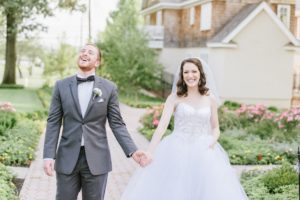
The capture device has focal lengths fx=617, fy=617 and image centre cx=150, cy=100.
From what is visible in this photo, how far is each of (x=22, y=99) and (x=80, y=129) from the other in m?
23.7

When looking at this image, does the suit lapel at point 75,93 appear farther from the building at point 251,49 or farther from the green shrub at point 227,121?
the building at point 251,49

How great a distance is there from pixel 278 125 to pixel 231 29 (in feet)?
48.0

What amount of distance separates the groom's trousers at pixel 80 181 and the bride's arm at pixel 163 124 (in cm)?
104

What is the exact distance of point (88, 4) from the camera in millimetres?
34969

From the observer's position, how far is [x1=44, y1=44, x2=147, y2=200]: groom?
5.30 meters

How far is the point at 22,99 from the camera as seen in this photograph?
28.4 metres

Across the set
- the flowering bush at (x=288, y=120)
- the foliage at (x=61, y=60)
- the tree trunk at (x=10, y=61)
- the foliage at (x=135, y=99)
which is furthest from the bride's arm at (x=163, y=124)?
the tree trunk at (x=10, y=61)

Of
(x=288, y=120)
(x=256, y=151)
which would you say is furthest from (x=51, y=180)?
(x=288, y=120)

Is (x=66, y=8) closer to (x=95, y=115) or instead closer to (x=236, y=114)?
(x=236, y=114)

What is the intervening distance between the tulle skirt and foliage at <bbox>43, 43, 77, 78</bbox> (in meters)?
30.8

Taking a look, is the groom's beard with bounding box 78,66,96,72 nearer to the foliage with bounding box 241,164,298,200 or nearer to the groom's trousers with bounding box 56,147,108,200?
the groom's trousers with bounding box 56,147,108,200

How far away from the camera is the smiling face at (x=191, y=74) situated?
641 centimetres

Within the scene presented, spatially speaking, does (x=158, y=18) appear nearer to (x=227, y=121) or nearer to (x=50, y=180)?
(x=227, y=121)

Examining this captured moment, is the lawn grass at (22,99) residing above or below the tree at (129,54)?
below
